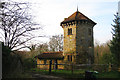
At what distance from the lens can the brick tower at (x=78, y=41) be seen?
67.1 feet

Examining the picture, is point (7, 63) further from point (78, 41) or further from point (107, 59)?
point (107, 59)

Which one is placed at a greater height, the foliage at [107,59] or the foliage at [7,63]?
the foliage at [7,63]

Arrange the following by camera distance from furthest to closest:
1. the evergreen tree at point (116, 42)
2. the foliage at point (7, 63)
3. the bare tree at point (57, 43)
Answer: the bare tree at point (57, 43), the evergreen tree at point (116, 42), the foliage at point (7, 63)

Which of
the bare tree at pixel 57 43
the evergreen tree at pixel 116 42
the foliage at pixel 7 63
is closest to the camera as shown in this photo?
the foliage at pixel 7 63

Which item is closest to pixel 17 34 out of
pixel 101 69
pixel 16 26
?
pixel 16 26

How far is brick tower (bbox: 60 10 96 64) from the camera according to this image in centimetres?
2044

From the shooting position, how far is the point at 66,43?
2173 cm

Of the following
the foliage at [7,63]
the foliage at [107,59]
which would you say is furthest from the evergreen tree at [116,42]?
the foliage at [7,63]

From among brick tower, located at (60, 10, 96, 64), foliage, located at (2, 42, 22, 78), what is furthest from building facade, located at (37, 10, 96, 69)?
foliage, located at (2, 42, 22, 78)

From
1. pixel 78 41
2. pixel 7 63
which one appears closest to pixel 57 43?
pixel 78 41

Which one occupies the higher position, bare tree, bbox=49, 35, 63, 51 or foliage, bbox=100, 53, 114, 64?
bare tree, bbox=49, 35, 63, 51

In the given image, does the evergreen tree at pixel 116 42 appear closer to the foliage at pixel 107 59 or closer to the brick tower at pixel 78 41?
the foliage at pixel 107 59

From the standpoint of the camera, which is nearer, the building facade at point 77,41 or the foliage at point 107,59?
the foliage at point 107,59

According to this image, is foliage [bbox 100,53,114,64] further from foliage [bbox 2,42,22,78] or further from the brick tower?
foliage [bbox 2,42,22,78]
